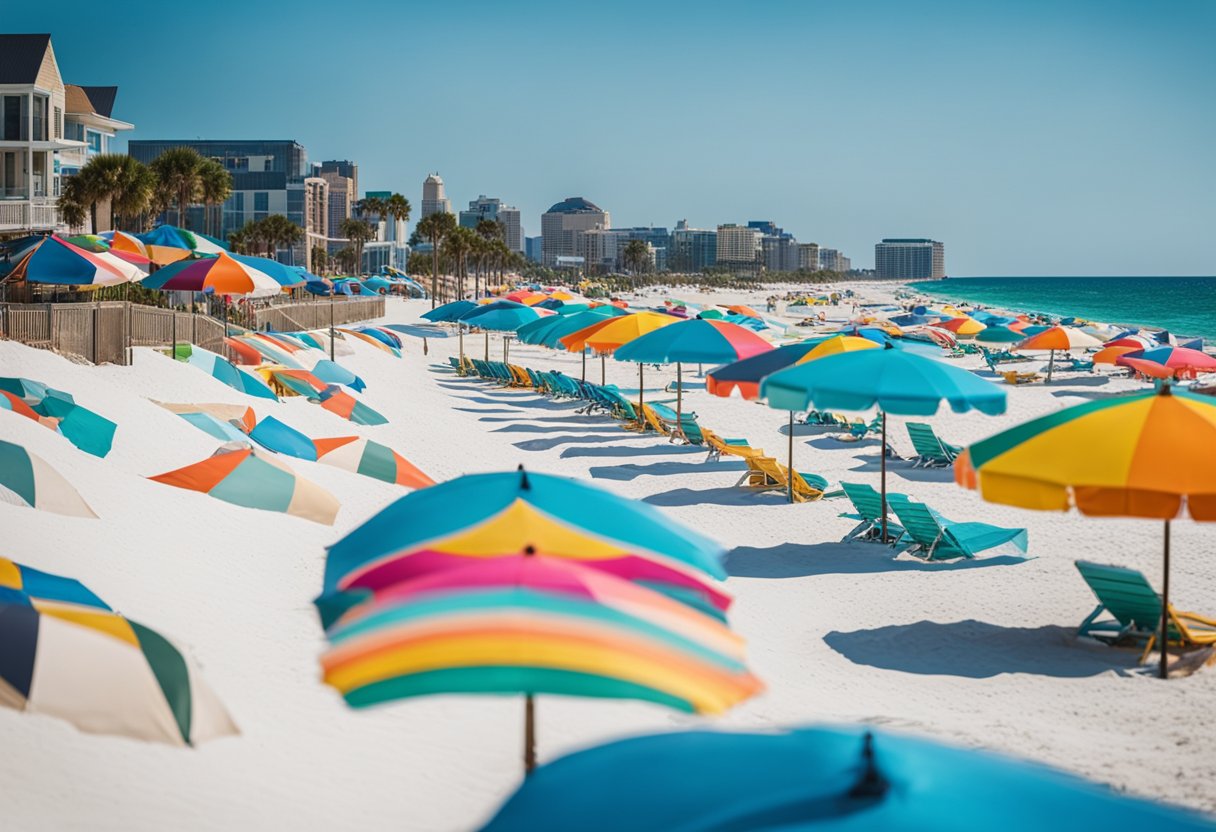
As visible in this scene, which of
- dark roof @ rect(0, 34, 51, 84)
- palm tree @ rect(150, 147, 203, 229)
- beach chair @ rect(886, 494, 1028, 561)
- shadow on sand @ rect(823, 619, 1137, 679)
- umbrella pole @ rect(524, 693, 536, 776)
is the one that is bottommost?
shadow on sand @ rect(823, 619, 1137, 679)

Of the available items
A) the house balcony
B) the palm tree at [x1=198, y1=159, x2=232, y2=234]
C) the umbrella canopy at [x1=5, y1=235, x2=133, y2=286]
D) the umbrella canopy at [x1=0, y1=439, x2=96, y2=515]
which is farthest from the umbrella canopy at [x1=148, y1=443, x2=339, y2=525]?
the palm tree at [x1=198, y1=159, x2=232, y2=234]

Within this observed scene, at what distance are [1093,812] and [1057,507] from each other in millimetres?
4712

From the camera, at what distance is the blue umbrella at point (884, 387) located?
9992 millimetres

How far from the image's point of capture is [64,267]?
17.0 m

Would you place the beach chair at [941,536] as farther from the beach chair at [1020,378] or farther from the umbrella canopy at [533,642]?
the beach chair at [1020,378]

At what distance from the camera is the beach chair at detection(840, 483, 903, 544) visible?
1171 cm

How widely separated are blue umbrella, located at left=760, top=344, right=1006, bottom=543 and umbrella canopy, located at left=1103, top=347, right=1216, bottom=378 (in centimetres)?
1535

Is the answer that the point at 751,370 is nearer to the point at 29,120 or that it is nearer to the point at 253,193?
the point at 29,120

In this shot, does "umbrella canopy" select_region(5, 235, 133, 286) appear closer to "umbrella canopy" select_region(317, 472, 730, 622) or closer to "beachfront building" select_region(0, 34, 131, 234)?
"umbrella canopy" select_region(317, 472, 730, 622)

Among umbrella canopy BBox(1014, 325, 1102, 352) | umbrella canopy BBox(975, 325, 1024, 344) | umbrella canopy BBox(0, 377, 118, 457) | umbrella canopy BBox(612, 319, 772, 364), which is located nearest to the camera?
umbrella canopy BBox(0, 377, 118, 457)

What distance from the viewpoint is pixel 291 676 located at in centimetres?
706

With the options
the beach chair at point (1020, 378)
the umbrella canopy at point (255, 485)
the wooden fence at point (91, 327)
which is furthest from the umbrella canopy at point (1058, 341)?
the umbrella canopy at point (255, 485)

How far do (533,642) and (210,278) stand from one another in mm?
16094

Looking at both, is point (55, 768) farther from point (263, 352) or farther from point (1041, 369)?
point (1041, 369)
